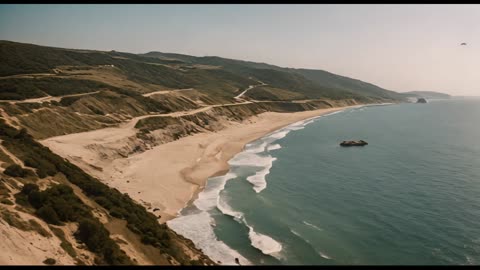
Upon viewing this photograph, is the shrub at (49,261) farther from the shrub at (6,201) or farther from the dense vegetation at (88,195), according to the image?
the shrub at (6,201)

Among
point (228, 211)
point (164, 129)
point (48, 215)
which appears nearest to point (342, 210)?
point (228, 211)

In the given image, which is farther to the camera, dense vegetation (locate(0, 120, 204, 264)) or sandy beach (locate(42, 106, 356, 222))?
sandy beach (locate(42, 106, 356, 222))

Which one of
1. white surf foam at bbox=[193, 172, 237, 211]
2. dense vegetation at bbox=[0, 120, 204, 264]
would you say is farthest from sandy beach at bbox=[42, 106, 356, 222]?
dense vegetation at bbox=[0, 120, 204, 264]

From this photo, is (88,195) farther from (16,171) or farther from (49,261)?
(49,261)

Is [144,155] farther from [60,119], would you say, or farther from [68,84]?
[68,84]

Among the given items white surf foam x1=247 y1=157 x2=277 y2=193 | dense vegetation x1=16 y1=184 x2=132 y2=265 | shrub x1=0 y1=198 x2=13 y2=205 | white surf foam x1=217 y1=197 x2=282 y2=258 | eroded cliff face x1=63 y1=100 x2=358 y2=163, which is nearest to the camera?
dense vegetation x1=16 y1=184 x2=132 y2=265

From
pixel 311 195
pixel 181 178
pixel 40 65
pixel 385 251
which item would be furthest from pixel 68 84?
pixel 385 251

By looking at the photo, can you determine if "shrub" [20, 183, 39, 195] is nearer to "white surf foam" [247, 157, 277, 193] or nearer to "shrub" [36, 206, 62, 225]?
"shrub" [36, 206, 62, 225]
